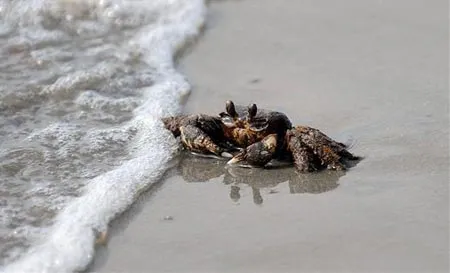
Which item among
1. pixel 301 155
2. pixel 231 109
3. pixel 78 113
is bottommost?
pixel 78 113

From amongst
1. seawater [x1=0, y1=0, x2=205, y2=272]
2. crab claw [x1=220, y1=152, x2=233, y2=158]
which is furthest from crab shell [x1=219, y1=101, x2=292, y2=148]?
seawater [x1=0, y1=0, x2=205, y2=272]

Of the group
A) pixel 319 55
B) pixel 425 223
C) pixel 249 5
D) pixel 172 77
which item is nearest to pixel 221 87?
pixel 172 77

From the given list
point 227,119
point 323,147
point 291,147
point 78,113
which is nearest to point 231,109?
point 227,119

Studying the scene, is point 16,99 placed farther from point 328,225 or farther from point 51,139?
point 328,225

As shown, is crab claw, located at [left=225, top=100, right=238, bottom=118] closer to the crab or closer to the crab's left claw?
the crab

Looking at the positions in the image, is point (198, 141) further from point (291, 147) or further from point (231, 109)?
point (291, 147)

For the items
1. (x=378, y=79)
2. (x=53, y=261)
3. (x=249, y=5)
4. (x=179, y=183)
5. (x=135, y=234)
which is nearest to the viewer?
(x=53, y=261)

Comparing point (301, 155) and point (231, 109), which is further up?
point (231, 109)
